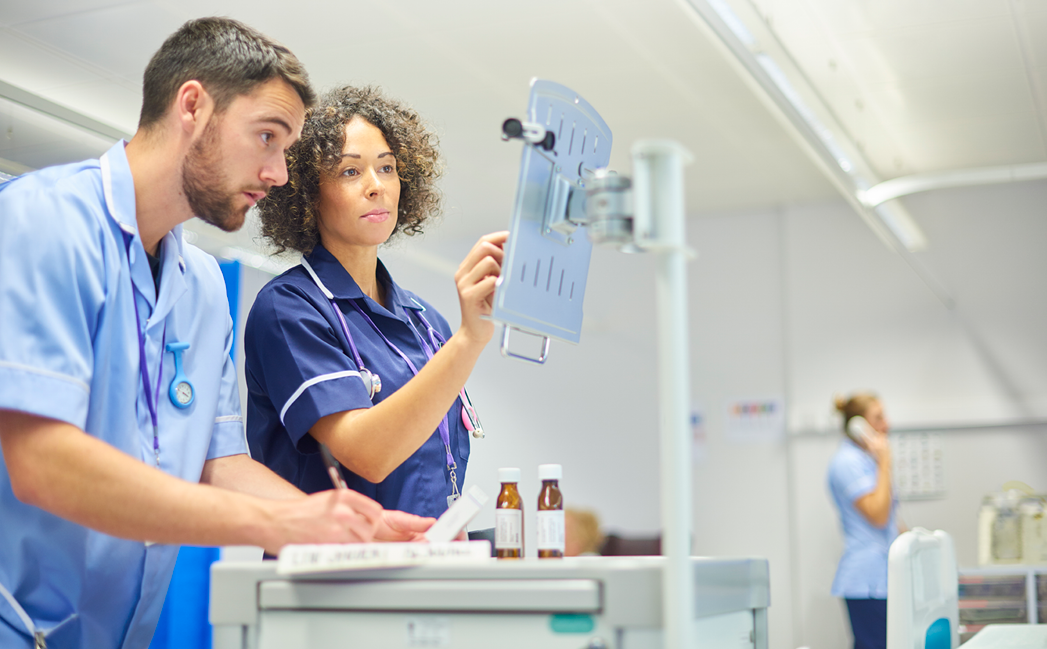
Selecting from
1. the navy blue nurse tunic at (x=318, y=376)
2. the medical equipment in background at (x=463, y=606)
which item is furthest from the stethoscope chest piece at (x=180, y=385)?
the medical equipment in background at (x=463, y=606)

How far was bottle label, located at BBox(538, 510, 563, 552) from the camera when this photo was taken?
1.13m

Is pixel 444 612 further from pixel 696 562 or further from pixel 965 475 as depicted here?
pixel 965 475

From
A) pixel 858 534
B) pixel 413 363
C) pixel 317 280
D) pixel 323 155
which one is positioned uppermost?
pixel 323 155

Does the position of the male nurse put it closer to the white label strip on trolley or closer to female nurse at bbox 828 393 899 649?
the white label strip on trolley

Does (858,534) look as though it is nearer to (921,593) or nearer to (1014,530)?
(1014,530)

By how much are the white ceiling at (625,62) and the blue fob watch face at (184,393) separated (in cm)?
191

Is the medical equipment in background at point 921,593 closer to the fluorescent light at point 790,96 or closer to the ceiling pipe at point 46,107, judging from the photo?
the fluorescent light at point 790,96

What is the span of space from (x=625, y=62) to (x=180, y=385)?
3136mm

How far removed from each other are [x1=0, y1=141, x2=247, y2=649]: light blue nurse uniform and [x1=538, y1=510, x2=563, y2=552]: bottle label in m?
0.48

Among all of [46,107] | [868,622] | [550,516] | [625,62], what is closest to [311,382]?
[550,516]

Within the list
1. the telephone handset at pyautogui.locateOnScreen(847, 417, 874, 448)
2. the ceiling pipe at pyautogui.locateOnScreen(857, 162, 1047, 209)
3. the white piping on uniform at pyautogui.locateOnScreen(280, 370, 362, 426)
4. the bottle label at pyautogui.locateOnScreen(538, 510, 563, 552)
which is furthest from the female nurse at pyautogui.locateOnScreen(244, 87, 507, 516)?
the telephone handset at pyautogui.locateOnScreen(847, 417, 874, 448)

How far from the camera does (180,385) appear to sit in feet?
4.14

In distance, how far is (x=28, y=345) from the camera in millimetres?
1028

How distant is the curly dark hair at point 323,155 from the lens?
1.54m
